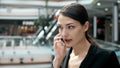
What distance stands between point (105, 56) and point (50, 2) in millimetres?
22167

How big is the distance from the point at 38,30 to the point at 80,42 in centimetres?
2579

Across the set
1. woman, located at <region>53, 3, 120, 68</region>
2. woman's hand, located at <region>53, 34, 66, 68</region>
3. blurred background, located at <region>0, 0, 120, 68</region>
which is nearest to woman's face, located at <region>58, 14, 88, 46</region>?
woman, located at <region>53, 3, 120, 68</region>

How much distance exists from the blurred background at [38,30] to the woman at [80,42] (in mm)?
1419

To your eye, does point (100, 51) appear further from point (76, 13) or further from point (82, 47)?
point (76, 13)

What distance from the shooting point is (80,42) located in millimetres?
1436

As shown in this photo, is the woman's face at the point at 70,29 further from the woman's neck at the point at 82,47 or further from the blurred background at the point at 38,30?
the blurred background at the point at 38,30

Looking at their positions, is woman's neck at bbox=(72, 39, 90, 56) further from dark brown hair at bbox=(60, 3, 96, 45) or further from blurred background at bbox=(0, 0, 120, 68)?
blurred background at bbox=(0, 0, 120, 68)

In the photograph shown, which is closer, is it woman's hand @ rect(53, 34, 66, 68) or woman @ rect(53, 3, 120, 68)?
woman @ rect(53, 3, 120, 68)

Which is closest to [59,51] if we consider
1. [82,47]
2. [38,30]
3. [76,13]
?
[82,47]

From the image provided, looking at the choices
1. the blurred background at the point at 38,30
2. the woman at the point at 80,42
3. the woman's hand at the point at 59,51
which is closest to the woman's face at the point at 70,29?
the woman at the point at 80,42

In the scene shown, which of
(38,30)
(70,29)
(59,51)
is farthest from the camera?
(38,30)

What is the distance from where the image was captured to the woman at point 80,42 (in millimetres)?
1359

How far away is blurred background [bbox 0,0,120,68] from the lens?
14477 millimetres

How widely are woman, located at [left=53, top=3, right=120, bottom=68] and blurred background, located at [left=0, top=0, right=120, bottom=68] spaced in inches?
55.9
